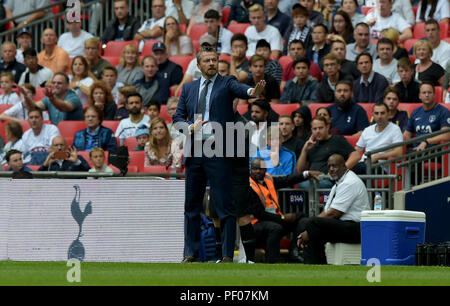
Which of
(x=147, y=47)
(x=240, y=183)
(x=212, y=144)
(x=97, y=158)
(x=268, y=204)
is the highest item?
(x=147, y=47)

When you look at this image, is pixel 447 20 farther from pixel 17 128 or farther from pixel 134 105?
pixel 17 128

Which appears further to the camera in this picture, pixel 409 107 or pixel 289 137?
pixel 409 107

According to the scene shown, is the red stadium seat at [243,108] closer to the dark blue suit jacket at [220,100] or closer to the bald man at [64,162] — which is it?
the bald man at [64,162]

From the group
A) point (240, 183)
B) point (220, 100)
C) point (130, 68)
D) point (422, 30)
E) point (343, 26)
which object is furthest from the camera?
point (130, 68)

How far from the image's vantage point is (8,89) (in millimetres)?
18250

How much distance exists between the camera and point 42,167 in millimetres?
14867

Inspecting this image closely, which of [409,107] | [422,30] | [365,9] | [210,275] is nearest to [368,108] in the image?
[409,107]

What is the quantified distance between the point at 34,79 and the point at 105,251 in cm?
874

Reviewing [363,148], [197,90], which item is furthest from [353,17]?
[197,90]

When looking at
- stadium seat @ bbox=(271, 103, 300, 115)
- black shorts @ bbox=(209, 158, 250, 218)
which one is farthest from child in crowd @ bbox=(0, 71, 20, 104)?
black shorts @ bbox=(209, 158, 250, 218)

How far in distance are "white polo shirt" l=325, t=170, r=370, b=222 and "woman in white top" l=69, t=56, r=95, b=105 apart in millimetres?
6571

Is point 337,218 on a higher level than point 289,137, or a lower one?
lower

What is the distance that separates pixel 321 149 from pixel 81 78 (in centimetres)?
564

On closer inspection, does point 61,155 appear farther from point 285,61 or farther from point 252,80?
point 285,61
